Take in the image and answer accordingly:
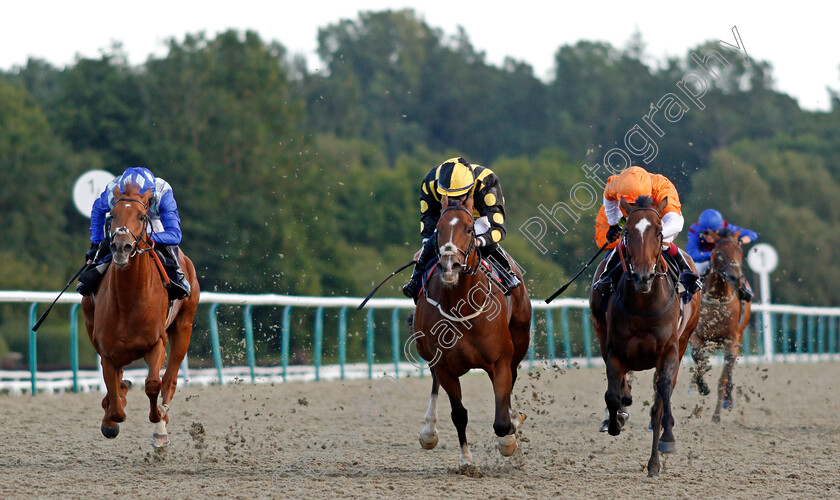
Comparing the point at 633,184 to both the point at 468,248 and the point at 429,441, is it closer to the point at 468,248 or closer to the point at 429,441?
the point at 468,248

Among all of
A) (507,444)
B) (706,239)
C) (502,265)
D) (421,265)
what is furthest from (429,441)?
(706,239)

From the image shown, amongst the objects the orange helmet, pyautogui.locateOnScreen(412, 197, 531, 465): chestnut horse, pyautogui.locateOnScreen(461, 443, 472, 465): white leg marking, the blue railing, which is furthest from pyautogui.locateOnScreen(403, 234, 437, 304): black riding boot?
the blue railing

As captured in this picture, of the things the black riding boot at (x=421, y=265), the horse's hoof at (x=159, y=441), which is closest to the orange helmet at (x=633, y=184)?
the black riding boot at (x=421, y=265)

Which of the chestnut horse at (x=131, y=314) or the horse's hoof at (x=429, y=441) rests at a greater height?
the chestnut horse at (x=131, y=314)

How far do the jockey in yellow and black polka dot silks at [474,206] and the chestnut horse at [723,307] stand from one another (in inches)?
157

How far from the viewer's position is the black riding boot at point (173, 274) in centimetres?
709

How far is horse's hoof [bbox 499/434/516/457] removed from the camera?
641 cm

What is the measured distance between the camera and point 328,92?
179 feet

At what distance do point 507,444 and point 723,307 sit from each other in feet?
15.0

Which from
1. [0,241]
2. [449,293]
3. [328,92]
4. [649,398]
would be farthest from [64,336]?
[328,92]

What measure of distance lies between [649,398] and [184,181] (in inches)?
878

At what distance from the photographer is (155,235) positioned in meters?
6.89

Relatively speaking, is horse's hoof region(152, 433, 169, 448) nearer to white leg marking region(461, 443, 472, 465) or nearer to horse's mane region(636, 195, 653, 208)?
white leg marking region(461, 443, 472, 465)

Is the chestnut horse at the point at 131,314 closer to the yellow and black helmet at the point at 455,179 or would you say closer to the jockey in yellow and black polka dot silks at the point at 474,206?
the jockey in yellow and black polka dot silks at the point at 474,206
